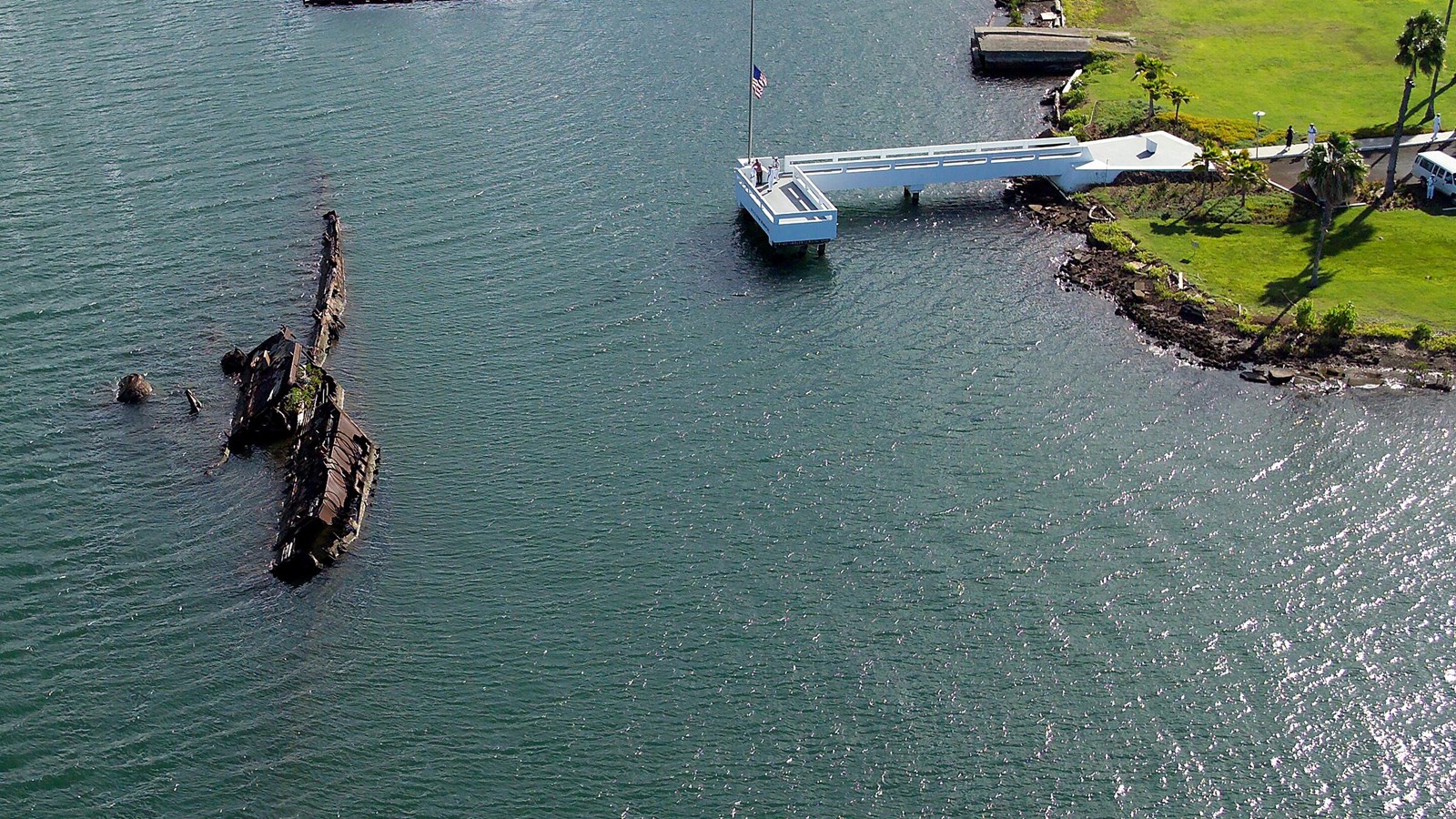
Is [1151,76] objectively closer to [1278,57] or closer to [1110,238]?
[1278,57]

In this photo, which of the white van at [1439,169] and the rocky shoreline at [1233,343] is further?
the white van at [1439,169]

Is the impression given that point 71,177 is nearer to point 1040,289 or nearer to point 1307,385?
point 1040,289

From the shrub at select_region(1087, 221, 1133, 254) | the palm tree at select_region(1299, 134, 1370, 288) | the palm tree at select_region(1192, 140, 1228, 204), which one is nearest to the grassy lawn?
the palm tree at select_region(1192, 140, 1228, 204)

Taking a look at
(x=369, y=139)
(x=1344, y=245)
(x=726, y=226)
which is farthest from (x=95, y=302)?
(x=1344, y=245)

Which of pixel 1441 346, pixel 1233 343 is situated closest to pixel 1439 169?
pixel 1441 346

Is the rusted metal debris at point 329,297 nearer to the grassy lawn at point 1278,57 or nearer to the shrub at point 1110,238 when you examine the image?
the shrub at point 1110,238

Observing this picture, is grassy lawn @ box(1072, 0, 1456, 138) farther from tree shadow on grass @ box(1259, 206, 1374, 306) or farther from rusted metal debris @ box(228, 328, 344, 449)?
rusted metal debris @ box(228, 328, 344, 449)

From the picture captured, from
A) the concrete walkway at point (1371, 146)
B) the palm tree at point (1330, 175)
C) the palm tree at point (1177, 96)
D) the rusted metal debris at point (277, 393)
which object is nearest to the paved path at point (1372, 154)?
the concrete walkway at point (1371, 146)
